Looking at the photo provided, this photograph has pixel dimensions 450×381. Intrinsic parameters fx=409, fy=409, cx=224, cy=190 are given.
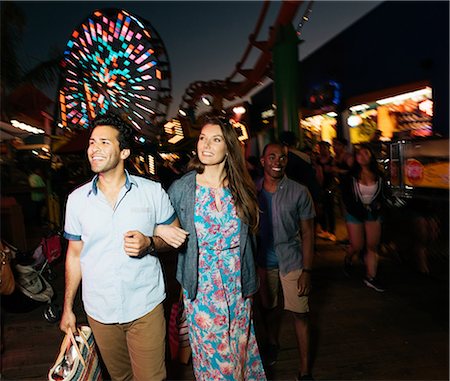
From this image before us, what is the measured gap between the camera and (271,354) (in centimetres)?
328

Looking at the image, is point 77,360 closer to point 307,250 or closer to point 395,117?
point 307,250

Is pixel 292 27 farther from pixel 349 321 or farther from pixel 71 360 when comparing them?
pixel 71 360

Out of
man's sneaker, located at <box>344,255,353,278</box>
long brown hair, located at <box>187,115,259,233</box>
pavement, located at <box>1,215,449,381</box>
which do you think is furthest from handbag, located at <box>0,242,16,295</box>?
man's sneaker, located at <box>344,255,353,278</box>

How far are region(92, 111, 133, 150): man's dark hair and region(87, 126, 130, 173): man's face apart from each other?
0.09 ft

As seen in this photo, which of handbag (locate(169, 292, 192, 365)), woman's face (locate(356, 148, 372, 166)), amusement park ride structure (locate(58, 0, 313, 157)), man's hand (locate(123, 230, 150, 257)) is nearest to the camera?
man's hand (locate(123, 230, 150, 257))

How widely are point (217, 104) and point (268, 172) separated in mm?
9406

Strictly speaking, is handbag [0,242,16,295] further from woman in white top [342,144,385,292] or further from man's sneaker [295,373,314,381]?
woman in white top [342,144,385,292]

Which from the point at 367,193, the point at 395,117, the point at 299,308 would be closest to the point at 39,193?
the point at 395,117

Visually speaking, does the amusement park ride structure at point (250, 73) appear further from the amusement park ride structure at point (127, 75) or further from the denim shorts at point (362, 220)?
the denim shorts at point (362, 220)

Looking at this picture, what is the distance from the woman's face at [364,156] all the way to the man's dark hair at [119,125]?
128 inches

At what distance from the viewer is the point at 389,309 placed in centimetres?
424

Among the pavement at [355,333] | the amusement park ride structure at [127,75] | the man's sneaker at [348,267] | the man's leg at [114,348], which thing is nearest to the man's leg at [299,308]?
the pavement at [355,333]

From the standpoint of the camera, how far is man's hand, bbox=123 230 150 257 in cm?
191

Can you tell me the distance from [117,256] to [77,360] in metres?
0.50
